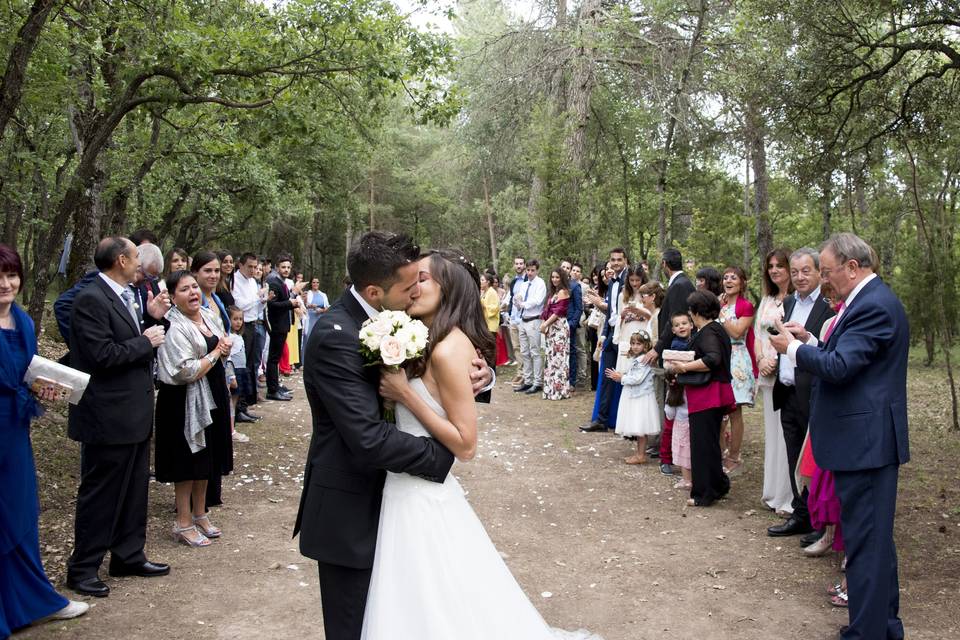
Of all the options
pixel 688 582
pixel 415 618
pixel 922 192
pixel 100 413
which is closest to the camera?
pixel 415 618

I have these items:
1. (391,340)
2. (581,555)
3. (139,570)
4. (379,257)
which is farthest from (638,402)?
(391,340)

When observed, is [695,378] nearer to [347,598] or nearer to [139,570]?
[139,570]

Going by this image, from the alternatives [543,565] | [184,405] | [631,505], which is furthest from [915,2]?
[184,405]

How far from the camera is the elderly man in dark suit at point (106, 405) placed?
529cm

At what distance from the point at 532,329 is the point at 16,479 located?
1124cm

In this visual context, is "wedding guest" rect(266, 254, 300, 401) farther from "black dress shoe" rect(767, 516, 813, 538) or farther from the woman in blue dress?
"black dress shoe" rect(767, 516, 813, 538)

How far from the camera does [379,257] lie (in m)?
3.22

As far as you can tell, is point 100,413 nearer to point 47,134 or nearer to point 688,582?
point 688,582

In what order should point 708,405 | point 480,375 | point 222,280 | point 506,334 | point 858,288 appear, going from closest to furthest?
point 480,375 → point 858,288 → point 708,405 → point 222,280 → point 506,334

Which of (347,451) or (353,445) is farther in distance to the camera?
(347,451)

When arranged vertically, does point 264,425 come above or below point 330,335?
below

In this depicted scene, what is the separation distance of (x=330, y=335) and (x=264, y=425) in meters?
8.49

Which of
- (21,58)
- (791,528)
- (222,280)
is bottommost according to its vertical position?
(791,528)

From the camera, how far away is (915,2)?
23.9ft
